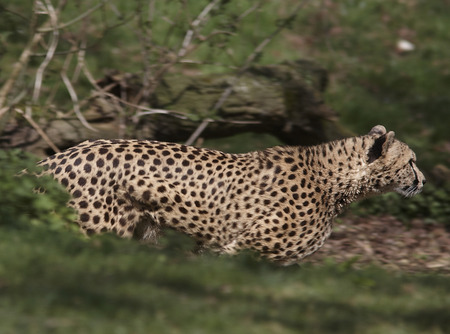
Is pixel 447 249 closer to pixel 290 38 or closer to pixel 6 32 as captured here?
pixel 6 32

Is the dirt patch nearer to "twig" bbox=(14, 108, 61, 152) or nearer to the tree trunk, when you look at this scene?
the tree trunk

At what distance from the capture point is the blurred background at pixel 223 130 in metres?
4.40

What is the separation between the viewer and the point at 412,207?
1009 centimetres

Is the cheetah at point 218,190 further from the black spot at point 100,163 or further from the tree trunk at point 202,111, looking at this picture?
the tree trunk at point 202,111

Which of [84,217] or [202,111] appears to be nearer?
[84,217]

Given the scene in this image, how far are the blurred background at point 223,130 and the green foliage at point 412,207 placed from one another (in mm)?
20

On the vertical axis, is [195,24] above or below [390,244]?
above

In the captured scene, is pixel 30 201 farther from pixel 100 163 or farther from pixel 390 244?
pixel 390 244

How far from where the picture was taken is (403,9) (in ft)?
52.5

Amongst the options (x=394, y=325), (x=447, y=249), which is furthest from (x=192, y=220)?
(x=447, y=249)

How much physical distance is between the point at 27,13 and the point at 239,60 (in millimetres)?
3502

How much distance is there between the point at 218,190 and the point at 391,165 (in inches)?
68.6

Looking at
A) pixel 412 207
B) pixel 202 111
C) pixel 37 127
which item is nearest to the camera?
pixel 37 127

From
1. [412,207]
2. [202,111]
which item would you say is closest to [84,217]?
[202,111]
